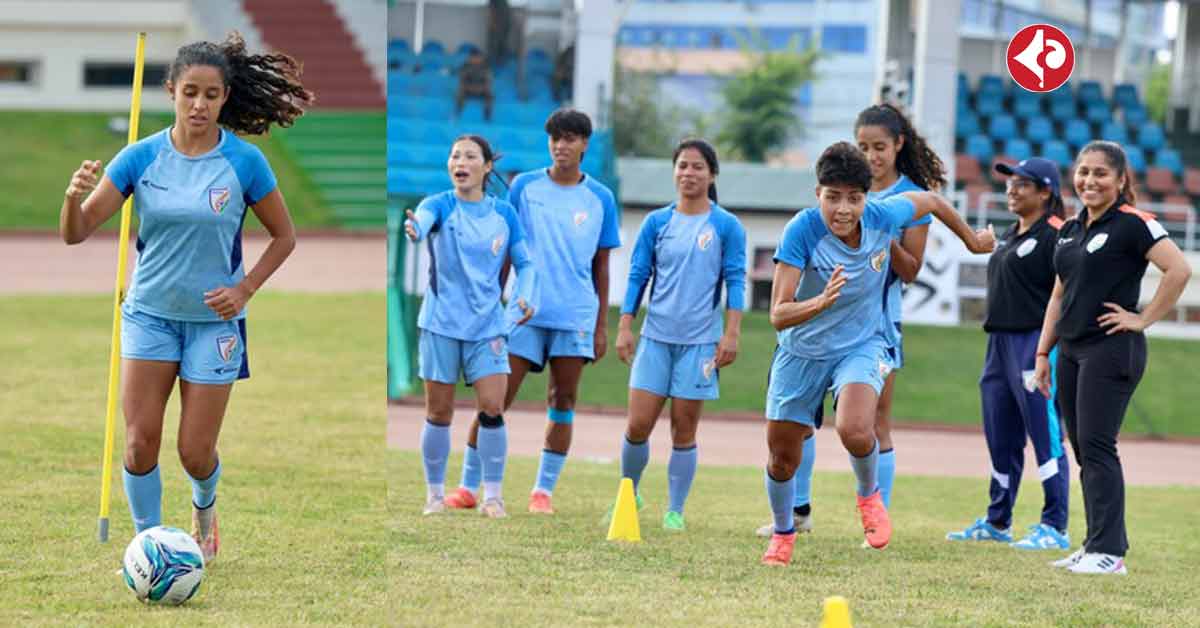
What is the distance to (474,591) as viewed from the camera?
609cm

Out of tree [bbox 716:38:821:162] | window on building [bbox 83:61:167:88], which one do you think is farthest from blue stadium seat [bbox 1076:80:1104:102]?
window on building [bbox 83:61:167:88]

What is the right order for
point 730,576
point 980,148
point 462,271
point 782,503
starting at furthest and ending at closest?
point 980,148, point 462,271, point 782,503, point 730,576

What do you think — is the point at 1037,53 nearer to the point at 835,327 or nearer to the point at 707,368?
the point at 707,368

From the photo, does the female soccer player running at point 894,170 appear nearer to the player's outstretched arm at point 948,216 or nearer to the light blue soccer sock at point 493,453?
the player's outstretched arm at point 948,216

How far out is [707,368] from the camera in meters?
8.41

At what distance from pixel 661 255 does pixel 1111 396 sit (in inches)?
89.3

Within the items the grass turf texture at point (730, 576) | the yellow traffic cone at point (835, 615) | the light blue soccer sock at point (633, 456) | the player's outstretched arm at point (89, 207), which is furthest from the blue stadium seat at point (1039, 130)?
the yellow traffic cone at point (835, 615)

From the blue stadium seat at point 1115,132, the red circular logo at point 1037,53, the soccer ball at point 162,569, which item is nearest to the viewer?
the soccer ball at point 162,569

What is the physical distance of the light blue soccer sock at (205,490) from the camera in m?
6.70

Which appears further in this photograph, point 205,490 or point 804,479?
point 804,479

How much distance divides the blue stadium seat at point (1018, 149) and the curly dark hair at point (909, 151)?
2356 cm

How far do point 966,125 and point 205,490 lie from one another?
90.6 ft

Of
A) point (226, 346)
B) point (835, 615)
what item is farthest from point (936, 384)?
point (835, 615)

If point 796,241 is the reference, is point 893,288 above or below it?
below
